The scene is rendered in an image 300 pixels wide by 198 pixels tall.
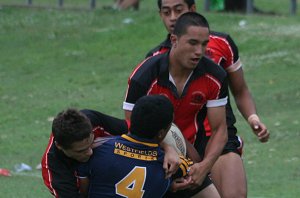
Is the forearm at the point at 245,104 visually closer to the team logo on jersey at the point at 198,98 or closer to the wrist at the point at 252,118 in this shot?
the wrist at the point at 252,118

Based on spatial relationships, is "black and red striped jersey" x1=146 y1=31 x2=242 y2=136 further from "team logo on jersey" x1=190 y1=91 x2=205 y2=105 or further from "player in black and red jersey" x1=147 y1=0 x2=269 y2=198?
"team logo on jersey" x1=190 y1=91 x2=205 y2=105

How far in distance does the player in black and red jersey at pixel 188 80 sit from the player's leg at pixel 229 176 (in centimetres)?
47

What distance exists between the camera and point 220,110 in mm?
7102

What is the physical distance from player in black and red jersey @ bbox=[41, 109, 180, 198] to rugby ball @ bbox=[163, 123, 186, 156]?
0.11 m

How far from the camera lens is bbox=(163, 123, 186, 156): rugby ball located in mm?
6602

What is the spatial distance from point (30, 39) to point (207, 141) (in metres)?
15.8

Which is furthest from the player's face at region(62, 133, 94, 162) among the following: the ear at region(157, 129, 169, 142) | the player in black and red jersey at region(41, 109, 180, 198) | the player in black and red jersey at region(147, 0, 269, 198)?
the player in black and red jersey at region(147, 0, 269, 198)

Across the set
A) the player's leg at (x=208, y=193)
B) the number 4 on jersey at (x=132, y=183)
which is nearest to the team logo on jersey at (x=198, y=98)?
the player's leg at (x=208, y=193)

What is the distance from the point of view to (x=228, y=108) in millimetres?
7801

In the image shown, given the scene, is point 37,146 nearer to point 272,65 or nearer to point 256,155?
point 256,155

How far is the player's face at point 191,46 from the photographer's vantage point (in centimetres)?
688

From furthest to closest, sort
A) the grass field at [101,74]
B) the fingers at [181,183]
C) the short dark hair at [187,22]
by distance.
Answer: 1. the grass field at [101,74]
2. the short dark hair at [187,22]
3. the fingers at [181,183]

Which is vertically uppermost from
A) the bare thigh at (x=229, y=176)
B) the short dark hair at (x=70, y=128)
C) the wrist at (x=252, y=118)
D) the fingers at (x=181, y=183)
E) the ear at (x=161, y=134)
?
the short dark hair at (x=70, y=128)

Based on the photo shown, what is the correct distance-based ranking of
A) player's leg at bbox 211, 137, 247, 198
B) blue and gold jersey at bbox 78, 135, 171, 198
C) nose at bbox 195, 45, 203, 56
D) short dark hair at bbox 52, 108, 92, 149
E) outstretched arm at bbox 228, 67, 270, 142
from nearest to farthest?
short dark hair at bbox 52, 108, 92, 149, blue and gold jersey at bbox 78, 135, 171, 198, nose at bbox 195, 45, 203, 56, player's leg at bbox 211, 137, 247, 198, outstretched arm at bbox 228, 67, 270, 142
